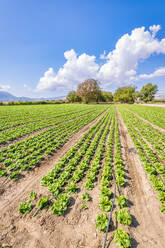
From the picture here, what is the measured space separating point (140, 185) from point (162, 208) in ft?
3.98

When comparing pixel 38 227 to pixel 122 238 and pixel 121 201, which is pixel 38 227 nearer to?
pixel 122 238

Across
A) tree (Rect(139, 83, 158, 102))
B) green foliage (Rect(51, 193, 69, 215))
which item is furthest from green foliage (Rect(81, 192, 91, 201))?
tree (Rect(139, 83, 158, 102))

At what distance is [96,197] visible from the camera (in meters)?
4.20

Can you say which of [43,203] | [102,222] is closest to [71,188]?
[43,203]

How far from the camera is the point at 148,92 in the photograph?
3597 inches

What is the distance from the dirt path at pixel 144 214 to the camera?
295cm

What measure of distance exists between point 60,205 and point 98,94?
82.7 metres

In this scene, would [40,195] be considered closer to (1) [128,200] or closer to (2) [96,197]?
(2) [96,197]

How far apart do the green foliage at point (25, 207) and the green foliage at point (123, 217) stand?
329 centimetres

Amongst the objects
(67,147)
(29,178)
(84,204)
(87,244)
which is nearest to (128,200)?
(84,204)

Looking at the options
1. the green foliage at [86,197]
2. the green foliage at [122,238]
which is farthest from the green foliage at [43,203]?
the green foliage at [122,238]

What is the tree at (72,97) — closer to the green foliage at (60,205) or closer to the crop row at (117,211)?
the crop row at (117,211)

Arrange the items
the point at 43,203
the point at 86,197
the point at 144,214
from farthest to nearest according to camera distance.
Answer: the point at 86,197 → the point at 43,203 → the point at 144,214

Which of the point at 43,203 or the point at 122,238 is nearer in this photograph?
the point at 122,238
